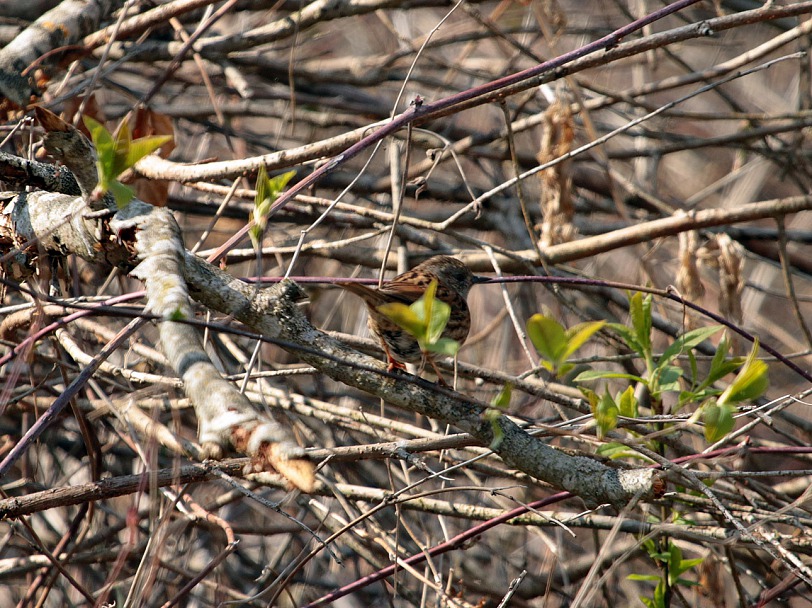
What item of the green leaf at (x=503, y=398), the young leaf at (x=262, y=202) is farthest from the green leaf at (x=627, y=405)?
the young leaf at (x=262, y=202)

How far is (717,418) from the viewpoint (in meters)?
1.74

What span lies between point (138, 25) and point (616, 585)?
3.75m

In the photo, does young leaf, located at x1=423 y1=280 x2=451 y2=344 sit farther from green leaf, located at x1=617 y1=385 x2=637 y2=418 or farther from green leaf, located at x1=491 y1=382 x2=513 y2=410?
green leaf, located at x1=617 y1=385 x2=637 y2=418

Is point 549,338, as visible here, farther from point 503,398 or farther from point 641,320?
point 641,320

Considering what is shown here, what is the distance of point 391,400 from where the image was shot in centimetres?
195

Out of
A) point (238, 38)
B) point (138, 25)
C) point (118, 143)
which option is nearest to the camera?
point (118, 143)

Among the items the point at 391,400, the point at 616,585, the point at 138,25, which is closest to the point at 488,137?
the point at 138,25

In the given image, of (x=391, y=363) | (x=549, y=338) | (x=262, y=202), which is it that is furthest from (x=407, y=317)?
(x=391, y=363)

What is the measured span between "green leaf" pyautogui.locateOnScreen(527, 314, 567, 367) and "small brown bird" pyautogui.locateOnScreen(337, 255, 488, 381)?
84cm

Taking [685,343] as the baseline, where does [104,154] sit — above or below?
above

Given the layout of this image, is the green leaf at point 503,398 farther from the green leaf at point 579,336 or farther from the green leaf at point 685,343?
the green leaf at point 685,343

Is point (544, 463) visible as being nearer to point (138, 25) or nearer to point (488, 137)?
point (138, 25)

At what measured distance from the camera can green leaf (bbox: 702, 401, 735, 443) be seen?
1.73 meters

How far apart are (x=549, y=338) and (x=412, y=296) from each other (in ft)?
4.36
